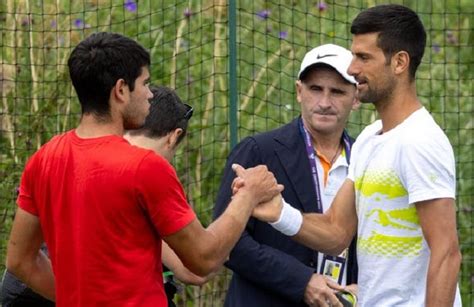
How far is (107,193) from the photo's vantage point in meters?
4.48

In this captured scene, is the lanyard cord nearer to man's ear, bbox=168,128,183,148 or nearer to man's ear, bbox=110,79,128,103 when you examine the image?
man's ear, bbox=168,128,183,148

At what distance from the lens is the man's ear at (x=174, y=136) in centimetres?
559

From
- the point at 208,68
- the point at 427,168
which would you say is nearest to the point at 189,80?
the point at 208,68

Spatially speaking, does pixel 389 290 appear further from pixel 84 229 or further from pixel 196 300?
pixel 196 300

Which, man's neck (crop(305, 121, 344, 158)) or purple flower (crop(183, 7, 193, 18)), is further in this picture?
purple flower (crop(183, 7, 193, 18))

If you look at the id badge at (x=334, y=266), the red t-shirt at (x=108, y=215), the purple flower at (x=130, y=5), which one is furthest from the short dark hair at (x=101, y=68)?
the purple flower at (x=130, y=5)

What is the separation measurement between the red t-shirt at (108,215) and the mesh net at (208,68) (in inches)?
153

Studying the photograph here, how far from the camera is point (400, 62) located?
17.2 feet

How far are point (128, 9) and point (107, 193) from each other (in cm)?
478

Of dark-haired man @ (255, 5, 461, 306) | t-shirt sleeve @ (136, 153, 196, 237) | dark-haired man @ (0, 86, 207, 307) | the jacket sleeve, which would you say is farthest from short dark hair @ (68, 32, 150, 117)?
the jacket sleeve

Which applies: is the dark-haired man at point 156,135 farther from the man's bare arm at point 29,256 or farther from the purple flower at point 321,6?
the purple flower at point 321,6

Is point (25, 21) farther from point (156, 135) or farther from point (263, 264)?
point (156, 135)

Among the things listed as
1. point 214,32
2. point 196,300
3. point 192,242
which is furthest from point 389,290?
point 214,32

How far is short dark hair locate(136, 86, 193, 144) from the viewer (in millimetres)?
5559
